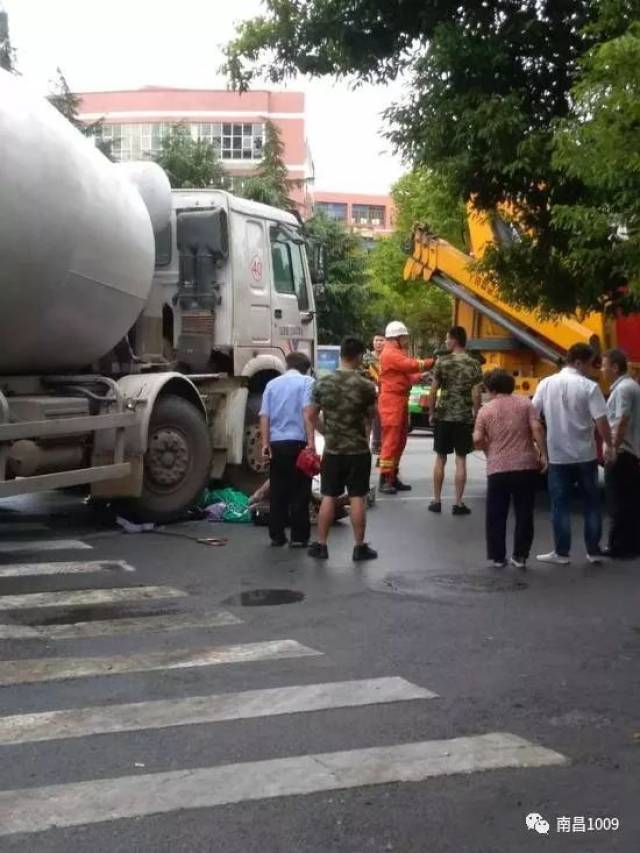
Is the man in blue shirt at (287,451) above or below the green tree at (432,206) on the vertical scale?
below

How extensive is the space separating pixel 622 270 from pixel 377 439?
7832 mm

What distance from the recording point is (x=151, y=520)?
434 inches

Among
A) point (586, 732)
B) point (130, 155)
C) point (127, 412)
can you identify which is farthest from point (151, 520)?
point (130, 155)

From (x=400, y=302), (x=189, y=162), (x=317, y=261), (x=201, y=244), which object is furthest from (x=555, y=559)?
(x=400, y=302)

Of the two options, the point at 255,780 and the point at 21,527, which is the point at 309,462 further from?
the point at 255,780

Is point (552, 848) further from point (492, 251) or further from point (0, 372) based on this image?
point (492, 251)

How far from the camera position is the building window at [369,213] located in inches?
4409

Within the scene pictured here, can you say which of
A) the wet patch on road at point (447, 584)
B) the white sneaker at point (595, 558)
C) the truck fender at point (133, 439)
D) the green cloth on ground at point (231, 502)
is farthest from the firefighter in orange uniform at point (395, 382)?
the wet patch on road at point (447, 584)

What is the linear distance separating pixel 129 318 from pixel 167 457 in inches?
53.1

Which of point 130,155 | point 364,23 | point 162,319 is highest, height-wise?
point 130,155

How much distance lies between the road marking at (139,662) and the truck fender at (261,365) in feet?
19.5

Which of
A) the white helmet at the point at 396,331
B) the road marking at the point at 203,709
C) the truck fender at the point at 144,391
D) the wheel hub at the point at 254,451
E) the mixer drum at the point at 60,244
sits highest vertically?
the mixer drum at the point at 60,244

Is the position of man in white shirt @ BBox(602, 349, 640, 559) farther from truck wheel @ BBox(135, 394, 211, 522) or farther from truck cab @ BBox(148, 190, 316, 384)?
truck cab @ BBox(148, 190, 316, 384)

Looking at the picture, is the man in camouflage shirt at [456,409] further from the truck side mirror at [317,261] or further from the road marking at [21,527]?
the road marking at [21,527]
